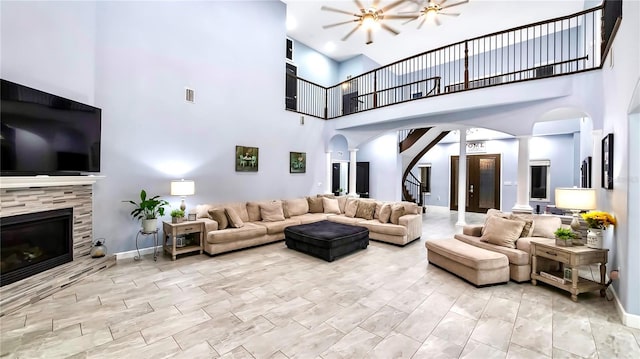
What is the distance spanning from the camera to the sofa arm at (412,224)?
5633mm

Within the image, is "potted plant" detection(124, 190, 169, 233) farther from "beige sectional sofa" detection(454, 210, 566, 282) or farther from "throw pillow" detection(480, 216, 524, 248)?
"throw pillow" detection(480, 216, 524, 248)

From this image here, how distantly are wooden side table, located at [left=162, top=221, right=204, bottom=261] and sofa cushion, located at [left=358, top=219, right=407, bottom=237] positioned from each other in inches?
132

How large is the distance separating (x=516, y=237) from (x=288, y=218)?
4.47 meters

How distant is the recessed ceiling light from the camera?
9645mm

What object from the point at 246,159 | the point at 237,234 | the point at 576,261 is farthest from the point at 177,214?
the point at 576,261

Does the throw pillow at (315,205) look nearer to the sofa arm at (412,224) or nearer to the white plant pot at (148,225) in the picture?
the sofa arm at (412,224)

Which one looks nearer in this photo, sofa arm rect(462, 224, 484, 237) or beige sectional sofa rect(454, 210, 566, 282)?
beige sectional sofa rect(454, 210, 566, 282)

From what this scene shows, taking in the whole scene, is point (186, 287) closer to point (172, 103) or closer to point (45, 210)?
point (45, 210)

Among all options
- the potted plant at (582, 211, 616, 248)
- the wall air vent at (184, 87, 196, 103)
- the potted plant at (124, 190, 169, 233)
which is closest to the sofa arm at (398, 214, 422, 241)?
the potted plant at (582, 211, 616, 248)

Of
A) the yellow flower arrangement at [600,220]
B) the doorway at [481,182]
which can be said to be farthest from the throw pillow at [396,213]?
the doorway at [481,182]

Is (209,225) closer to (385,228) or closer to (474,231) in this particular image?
(385,228)

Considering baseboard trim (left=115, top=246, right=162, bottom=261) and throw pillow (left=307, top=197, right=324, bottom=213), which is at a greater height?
throw pillow (left=307, top=197, right=324, bottom=213)

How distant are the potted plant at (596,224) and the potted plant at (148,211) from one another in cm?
610

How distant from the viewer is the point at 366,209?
21.4 ft
